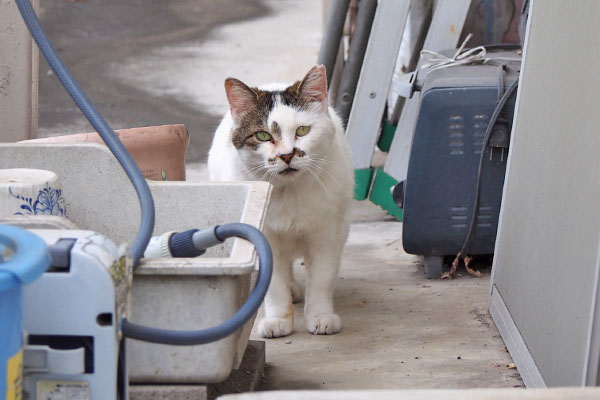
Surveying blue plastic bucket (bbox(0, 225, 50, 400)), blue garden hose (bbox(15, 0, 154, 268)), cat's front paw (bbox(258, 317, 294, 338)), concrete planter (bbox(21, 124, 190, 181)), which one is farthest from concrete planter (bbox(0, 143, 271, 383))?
cat's front paw (bbox(258, 317, 294, 338))

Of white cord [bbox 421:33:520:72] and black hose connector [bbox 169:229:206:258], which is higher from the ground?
white cord [bbox 421:33:520:72]

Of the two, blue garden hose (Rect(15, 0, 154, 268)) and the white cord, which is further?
the white cord

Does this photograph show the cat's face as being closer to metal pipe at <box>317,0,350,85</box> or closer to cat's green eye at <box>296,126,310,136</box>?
cat's green eye at <box>296,126,310,136</box>

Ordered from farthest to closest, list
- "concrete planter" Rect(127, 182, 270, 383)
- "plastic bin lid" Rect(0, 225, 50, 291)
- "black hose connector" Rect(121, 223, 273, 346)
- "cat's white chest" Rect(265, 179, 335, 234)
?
"cat's white chest" Rect(265, 179, 335, 234)
"concrete planter" Rect(127, 182, 270, 383)
"black hose connector" Rect(121, 223, 273, 346)
"plastic bin lid" Rect(0, 225, 50, 291)

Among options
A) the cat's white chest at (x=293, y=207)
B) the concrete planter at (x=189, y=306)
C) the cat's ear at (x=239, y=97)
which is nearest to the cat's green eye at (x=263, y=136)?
the cat's ear at (x=239, y=97)

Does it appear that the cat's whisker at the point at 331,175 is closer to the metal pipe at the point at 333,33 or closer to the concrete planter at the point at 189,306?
the concrete planter at the point at 189,306

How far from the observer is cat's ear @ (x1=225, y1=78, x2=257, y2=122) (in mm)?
2604

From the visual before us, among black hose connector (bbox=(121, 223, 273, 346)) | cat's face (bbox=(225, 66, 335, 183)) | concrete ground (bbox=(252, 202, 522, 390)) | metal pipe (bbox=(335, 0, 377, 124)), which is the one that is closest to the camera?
black hose connector (bbox=(121, 223, 273, 346))

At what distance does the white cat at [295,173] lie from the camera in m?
2.57

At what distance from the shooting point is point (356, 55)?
4.34 metres

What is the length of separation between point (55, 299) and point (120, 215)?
811 millimetres

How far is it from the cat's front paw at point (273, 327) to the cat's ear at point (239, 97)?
66 cm

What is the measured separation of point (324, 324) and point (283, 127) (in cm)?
67

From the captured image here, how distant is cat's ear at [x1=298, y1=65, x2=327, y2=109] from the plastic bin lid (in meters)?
1.41
